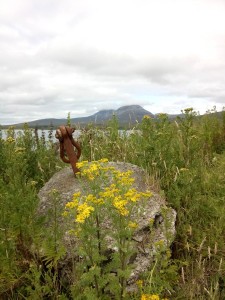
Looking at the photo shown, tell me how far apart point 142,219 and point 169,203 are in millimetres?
681

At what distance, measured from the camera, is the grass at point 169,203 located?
343 cm

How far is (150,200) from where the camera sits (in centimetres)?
427

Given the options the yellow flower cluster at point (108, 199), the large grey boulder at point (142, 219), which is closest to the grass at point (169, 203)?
the large grey boulder at point (142, 219)

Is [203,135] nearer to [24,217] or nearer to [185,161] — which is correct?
[185,161]

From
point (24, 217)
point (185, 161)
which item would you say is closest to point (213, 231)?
point (185, 161)

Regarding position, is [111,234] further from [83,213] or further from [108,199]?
[83,213]

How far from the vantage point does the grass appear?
343 cm

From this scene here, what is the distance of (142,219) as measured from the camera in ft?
12.8

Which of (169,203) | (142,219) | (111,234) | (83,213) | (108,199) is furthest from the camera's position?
(169,203)

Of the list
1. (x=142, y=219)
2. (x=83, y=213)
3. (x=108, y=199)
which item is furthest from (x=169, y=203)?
(x=83, y=213)

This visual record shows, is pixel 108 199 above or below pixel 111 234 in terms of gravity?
above

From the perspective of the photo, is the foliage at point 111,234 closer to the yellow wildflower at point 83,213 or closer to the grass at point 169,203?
the yellow wildflower at point 83,213

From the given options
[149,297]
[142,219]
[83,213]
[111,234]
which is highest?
[83,213]

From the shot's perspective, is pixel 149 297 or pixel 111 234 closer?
pixel 149 297
